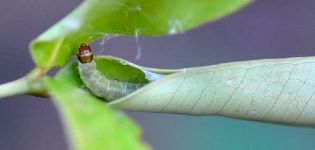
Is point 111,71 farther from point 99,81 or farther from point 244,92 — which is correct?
point 244,92

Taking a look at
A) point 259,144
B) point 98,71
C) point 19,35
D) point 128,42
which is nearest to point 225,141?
point 259,144

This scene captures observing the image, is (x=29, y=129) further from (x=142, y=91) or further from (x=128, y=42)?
(x=142, y=91)

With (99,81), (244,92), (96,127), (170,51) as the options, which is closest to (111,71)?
(99,81)

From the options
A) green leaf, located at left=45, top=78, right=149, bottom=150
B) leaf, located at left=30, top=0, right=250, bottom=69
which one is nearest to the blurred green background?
leaf, located at left=30, top=0, right=250, bottom=69

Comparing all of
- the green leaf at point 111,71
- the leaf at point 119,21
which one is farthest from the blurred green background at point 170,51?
the leaf at point 119,21

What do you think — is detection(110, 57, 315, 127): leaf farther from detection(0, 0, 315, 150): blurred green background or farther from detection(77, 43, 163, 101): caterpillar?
detection(0, 0, 315, 150): blurred green background

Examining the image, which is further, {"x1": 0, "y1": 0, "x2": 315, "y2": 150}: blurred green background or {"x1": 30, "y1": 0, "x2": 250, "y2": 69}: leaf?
{"x1": 0, "y1": 0, "x2": 315, "y2": 150}: blurred green background
